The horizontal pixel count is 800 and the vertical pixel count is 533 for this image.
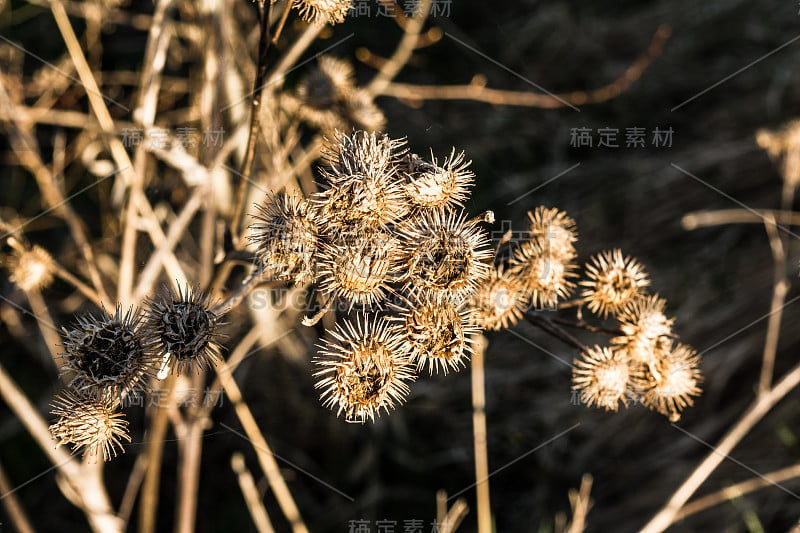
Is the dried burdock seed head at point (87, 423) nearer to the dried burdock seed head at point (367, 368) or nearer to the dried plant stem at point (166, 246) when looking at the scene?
the dried burdock seed head at point (367, 368)

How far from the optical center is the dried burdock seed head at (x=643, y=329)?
96 centimetres

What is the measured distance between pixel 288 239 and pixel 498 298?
35 cm

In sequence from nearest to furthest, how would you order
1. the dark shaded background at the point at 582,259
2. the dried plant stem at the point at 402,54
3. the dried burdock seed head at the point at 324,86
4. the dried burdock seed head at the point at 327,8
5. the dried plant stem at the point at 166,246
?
the dried burdock seed head at the point at 327,8 < the dried plant stem at the point at 166,246 < the dried burdock seed head at the point at 324,86 < the dried plant stem at the point at 402,54 < the dark shaded background at the point at 582,259

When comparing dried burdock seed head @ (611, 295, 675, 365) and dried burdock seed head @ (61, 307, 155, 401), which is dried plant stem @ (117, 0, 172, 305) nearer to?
dried burdock seed head @ (61, 307, 155, 401)

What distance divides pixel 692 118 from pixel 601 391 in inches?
89.2

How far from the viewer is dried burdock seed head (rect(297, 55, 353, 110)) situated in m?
1.47

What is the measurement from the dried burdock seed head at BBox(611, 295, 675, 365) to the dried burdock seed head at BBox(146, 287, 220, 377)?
70cm

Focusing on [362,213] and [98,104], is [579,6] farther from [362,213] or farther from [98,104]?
[362,213]

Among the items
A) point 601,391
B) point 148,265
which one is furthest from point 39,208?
point 601,391

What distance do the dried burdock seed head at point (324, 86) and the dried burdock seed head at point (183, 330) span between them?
2.64 ft

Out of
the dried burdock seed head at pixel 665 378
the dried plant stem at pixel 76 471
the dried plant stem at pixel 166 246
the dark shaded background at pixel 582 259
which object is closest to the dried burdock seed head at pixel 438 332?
the dried burdock seed head at pixel 665 378

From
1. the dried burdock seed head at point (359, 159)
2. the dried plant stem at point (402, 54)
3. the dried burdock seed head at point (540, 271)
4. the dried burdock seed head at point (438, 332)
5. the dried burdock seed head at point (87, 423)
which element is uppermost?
the dried plant stem at point (402, 54)

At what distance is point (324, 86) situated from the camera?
1472 mm

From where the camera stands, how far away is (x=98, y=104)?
1.35 m
